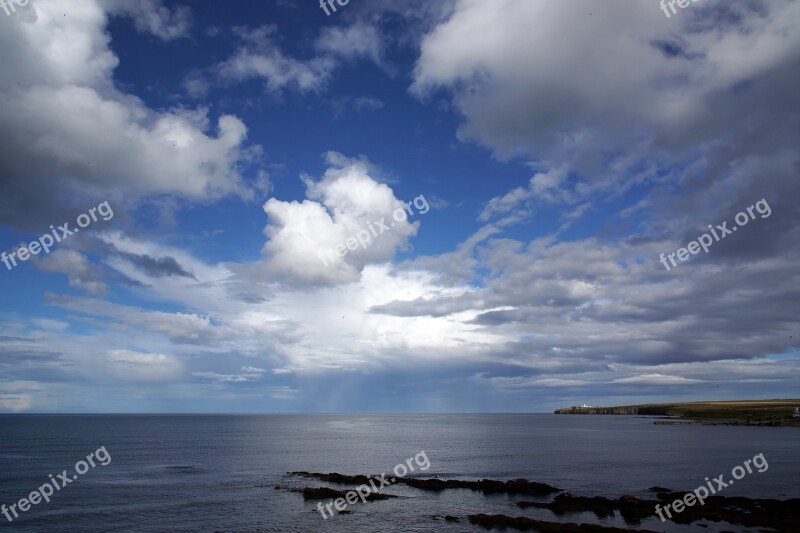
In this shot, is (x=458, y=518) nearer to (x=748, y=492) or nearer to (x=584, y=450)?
(x=748, y=492)

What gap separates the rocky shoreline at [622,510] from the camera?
164ft

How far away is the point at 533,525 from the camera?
50500 millimetres

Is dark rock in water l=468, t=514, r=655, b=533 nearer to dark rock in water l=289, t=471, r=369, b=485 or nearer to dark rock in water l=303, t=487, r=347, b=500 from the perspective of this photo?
dark rock in water l=303, t=487, r=347, b=500

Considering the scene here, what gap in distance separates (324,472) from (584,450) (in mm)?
72892

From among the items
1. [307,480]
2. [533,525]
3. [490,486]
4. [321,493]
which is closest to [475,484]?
[490,486]

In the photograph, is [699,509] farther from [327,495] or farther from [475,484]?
[327,495]

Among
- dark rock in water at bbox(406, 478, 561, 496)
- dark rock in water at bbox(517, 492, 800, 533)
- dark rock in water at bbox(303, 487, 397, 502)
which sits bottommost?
dark rock in water at bbox(517, 492, 800, 533)

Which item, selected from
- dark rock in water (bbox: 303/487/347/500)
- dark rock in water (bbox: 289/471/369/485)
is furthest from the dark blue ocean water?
dark rock in water (bbox: 289/471/369/485)

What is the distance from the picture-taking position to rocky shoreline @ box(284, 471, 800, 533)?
50.1m

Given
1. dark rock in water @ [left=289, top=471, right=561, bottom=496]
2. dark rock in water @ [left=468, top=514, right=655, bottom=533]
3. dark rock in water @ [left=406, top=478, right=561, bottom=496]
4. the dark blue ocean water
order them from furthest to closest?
dark rock in water @ [left=289, top=471, right=561, bottom=496], dark rock in water @ [left=406, top=478, right=561, bottom=496], the dark blue ocean water, dark rock in water @ [left=468, top=514, right=655, bottom=533]

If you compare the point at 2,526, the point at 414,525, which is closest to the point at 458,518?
the point at 414,525

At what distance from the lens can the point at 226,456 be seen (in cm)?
11831

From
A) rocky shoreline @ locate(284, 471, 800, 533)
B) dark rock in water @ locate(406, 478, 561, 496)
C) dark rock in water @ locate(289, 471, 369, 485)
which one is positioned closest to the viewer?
rocky shoreline @ locate(284, 471, 800, 533)

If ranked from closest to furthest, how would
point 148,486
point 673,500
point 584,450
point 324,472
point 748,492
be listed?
1. point 673,500
2. point 748,492
3. point 148,486
4. point 324,472
5. point 584,450
